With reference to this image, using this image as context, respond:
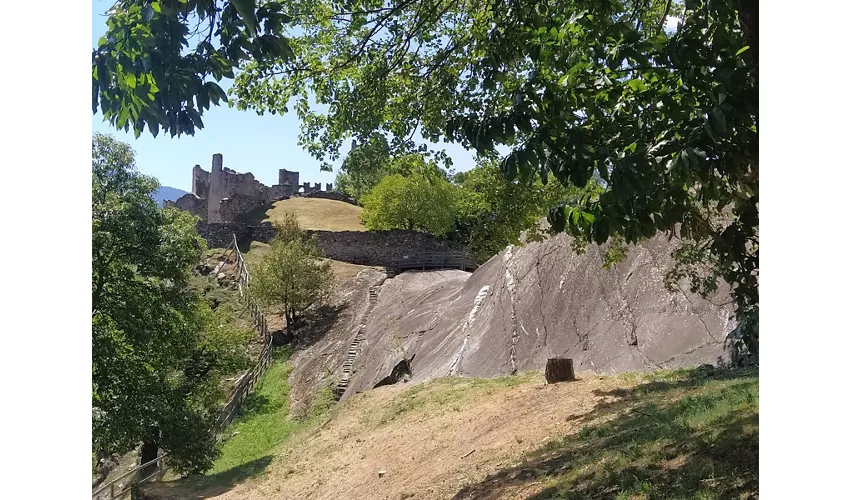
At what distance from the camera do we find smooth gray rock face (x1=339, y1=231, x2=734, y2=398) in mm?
8992

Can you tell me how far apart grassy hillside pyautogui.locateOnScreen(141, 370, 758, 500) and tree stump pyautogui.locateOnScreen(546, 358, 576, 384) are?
0.81 feet

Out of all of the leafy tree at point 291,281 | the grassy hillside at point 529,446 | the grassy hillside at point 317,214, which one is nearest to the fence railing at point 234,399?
the grassy hillside at point 529,446

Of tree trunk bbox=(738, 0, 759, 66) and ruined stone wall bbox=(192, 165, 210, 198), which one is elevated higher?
ruined stone wall bbox=(192, 165, 210, 198)

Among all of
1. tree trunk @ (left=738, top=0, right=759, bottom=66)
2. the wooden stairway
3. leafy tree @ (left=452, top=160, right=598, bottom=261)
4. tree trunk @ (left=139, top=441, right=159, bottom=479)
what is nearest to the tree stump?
leafy tree @ (left=452, top=160, right=598, bottom=261)

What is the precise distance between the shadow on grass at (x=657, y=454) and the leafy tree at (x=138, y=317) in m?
5.66

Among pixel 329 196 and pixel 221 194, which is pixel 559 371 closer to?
pixel 221 194

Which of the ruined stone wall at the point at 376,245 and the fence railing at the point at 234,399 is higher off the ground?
the ruined stone wall at the point at 376,245

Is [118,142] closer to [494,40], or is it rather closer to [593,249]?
[494,40]

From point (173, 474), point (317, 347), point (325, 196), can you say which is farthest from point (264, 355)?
point (325, 196)

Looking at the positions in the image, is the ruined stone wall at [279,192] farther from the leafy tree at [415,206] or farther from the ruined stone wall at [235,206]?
the leafy tree at [415,206]

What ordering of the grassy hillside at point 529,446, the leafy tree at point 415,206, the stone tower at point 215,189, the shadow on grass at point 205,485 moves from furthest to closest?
the stone tower at point 215,189 < the leafy tree at point 415,206 < the shadow on grass at point 205,485 < the grassy hillside at point 529,446

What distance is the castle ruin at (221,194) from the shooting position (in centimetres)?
3500

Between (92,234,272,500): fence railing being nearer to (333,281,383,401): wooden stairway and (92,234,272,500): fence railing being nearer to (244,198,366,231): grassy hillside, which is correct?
(333,281,383,401): wooden stairway

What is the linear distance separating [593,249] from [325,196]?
3212 cm
